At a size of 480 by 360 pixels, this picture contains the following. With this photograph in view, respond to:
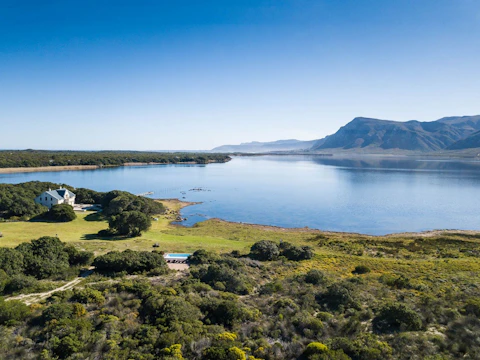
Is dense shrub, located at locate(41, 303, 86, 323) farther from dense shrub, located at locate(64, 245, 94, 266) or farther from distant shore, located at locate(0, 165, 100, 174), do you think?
distant shore, located at locate(0, 165, 100, 174)

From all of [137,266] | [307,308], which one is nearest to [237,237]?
[137,266]

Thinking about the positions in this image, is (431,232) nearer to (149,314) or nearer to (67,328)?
(149,314)

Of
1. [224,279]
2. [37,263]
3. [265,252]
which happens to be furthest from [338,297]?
[37,263]

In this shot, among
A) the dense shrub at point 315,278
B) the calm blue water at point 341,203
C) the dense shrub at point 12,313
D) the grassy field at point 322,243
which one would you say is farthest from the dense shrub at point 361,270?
the calm blue water at point 341,203

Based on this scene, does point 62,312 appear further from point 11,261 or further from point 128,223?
point 128,223

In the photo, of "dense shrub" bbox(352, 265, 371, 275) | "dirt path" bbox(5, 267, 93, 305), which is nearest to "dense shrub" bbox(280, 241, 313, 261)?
"dense shrub" bbox(352, 265, 371, 275)

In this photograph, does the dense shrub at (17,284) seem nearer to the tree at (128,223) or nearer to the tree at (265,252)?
the tree at (265,252)
